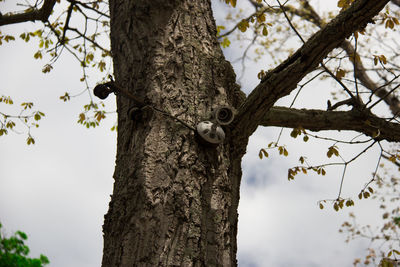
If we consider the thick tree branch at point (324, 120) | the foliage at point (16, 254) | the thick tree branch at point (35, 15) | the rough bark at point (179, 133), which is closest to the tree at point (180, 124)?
the rough bark at point (179, 133)

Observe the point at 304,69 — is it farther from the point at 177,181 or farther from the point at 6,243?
the point at 6,243

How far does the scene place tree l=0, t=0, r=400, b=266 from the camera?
1.62 meters

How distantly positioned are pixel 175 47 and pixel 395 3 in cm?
872

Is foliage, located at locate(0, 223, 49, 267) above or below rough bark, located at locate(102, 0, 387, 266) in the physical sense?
above

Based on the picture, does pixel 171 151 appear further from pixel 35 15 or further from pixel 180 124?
pixel 35 15

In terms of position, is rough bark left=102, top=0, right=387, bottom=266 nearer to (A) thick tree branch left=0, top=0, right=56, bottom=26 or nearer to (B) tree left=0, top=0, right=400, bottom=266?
(B) tree left=0, top=0, right=400, bottom=266

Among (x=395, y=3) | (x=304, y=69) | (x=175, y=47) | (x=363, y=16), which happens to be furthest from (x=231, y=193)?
(x=395, y=3)


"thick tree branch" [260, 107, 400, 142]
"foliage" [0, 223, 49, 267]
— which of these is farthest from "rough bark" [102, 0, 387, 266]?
"foliage" [0, 223, 49, 267]

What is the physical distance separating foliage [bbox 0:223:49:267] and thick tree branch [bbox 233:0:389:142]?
16.0m

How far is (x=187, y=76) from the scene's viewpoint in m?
2.01

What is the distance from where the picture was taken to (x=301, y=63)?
1.90 meters

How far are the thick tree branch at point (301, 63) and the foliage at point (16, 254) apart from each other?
52.5 feet

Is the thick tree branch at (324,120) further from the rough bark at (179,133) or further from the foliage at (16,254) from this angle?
the foliage at (16,254)

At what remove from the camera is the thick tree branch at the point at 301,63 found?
69.6 inches
